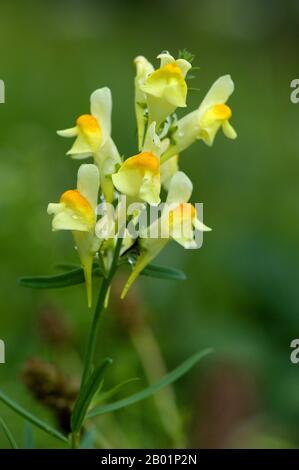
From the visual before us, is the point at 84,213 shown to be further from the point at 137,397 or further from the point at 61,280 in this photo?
the point at 137,397

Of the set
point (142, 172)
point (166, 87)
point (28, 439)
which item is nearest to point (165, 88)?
point (166, 87)

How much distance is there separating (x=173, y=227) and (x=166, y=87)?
180 millimetres

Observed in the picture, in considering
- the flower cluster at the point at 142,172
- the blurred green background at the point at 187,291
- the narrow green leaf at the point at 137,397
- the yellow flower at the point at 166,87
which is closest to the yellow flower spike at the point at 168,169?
the flower cluster at the point at 142,172

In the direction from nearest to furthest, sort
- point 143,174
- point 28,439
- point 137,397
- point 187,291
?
1. point 143,174
2. point 137,397
3. point 28,439
4. point 187,291

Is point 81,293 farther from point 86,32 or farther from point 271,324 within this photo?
point 86,32

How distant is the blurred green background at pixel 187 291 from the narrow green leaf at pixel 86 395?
0.28m

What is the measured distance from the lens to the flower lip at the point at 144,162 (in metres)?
1.02

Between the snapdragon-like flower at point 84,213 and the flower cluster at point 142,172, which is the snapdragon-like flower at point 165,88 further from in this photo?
the snapdragon-like flower at point 84,213

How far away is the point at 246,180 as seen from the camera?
3.64 m

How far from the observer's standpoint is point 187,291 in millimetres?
2398

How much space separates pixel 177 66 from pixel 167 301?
1326 millimetres

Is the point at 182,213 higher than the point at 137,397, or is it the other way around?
the point at 182,213

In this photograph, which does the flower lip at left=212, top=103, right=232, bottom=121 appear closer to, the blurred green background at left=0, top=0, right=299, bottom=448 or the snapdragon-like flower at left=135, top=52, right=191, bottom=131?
the snapdragon-like flower at left=135, top=52, right=191, bottom=131

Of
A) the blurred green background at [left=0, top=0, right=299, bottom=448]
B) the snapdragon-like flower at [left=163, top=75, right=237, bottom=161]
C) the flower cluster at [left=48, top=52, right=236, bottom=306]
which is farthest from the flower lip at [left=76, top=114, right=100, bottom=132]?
the blurred green background at [left=0, top=0, right=299, bottom=448]
